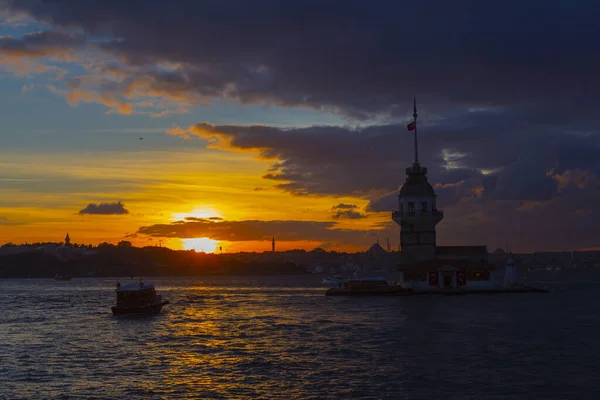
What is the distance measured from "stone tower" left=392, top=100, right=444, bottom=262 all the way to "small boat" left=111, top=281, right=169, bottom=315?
158 ft

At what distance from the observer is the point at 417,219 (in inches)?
4801

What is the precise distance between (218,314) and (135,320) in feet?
40.6

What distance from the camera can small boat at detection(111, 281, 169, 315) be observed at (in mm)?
87688

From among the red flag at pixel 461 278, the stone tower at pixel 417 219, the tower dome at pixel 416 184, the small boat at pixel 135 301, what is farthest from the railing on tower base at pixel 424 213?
the small boat at pixel 135 301

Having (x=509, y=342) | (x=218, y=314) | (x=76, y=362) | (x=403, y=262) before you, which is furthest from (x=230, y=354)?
(x=403, y=262)

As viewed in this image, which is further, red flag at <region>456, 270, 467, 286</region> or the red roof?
red flag at <region>456, 270, 467, 286</region>

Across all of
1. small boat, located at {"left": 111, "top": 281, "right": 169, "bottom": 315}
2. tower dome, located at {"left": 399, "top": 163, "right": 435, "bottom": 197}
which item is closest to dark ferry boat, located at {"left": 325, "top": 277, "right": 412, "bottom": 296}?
tower dome, located at {"left": 399, "top": 163, "right": 435, "bottom": 197}

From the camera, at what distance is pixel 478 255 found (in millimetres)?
120562

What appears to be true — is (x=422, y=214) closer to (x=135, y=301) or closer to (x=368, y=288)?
(x=368, y=288)

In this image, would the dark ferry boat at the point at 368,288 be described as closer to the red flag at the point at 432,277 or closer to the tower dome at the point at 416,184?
the red flag at the point at 432,277

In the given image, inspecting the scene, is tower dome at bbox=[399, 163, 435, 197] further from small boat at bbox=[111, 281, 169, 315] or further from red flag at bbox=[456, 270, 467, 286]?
small boat at bbox=[111, 281, 169, 315]

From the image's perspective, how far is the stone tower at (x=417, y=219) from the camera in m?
122

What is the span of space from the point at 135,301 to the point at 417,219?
178ft

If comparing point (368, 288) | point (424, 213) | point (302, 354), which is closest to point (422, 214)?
point (424, 213)
